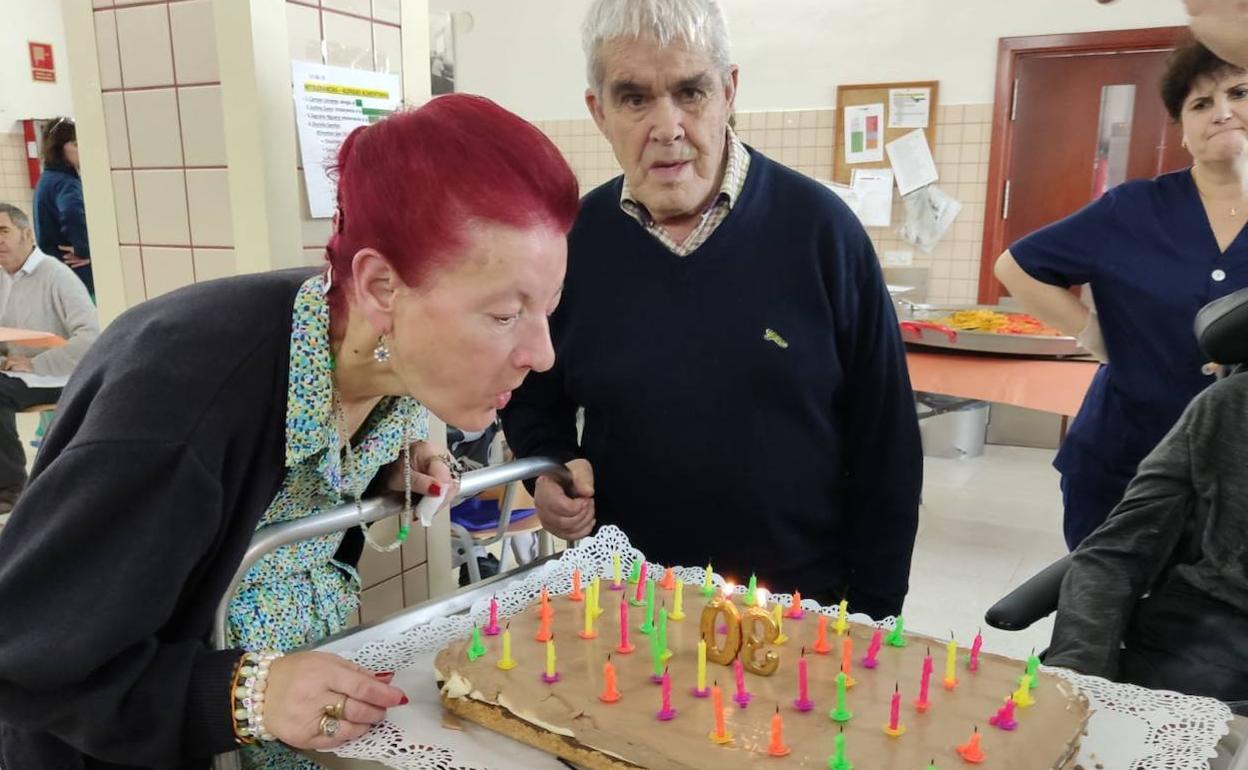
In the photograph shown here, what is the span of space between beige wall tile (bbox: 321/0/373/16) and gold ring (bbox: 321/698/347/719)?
115cm

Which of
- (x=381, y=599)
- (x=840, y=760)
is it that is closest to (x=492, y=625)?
(x=840, y=760)

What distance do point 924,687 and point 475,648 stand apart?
485 millimetres

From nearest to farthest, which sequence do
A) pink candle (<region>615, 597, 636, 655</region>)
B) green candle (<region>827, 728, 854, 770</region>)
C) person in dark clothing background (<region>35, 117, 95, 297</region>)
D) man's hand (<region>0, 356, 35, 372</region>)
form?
green candle (<region>827, 728, 854, 770</region>), pink candle (<region>615, 597, 636, 655</region>), man's hand (<region>0, 356, 35, 372</region>), person in dark clothing background (<region>35, 117, 95, 297</region>)

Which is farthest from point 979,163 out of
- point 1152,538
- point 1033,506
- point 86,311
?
point 86,311

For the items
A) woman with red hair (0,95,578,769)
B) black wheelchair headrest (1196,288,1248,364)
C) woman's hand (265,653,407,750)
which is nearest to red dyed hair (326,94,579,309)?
woman with red hair (0,95,578,769)

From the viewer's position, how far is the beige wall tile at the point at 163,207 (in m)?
1.64

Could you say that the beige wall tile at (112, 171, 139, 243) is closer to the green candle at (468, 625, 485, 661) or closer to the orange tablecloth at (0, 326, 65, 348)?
the green candle at (468, 625, 485, 661)

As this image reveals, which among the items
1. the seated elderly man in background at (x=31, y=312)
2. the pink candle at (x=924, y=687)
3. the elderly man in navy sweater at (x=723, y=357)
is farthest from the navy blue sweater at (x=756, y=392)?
the seated elderly man in background at (x=31, y=312)

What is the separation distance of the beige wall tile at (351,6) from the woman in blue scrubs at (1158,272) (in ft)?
5.33

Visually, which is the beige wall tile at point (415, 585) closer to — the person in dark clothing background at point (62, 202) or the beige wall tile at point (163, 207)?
the beige wall tile at point (163, 207)

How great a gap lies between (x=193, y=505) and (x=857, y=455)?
102 centimetres

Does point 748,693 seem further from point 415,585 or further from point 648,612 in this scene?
point 415,585

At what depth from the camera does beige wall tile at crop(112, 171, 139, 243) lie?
5.57 ft

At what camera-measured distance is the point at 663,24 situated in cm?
137
